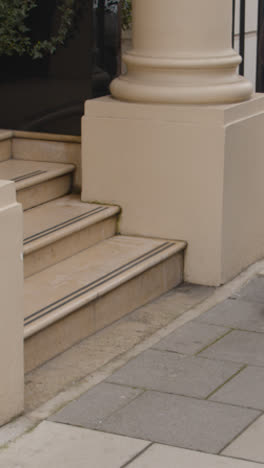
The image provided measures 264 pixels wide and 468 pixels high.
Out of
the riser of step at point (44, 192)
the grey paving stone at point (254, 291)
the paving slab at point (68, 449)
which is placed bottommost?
the grey paving stone at point (254, 291)

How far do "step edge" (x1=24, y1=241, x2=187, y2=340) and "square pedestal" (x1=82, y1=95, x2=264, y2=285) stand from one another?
181 millimetres

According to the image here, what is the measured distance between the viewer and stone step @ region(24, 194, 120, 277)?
5.29 m

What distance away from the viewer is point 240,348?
4855 mm

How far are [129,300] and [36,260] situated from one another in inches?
22.2

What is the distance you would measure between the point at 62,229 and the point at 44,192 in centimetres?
68

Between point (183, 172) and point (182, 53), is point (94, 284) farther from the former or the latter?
point (182, 53)

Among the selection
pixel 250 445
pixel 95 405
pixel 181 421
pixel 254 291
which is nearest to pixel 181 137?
pixel 254 291

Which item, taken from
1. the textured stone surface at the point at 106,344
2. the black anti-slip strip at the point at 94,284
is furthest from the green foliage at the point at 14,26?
the textured stone surface at the point at 106,344

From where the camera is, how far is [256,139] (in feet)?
20.2

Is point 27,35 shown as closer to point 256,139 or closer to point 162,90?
point 162,90

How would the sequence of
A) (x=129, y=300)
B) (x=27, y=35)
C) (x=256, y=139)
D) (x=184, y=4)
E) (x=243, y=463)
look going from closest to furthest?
1. (x=243, y=463)
2. (x=129, y=300)
3. (x=184, y=4)
4. (x=256, y=139)
5. (x=27, y=35)

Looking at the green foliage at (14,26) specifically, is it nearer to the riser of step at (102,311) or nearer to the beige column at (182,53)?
the beige column at (182,53)

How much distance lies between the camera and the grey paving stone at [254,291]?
566 centimetres

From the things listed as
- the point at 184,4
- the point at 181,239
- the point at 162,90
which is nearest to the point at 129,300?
the point at 181,239
